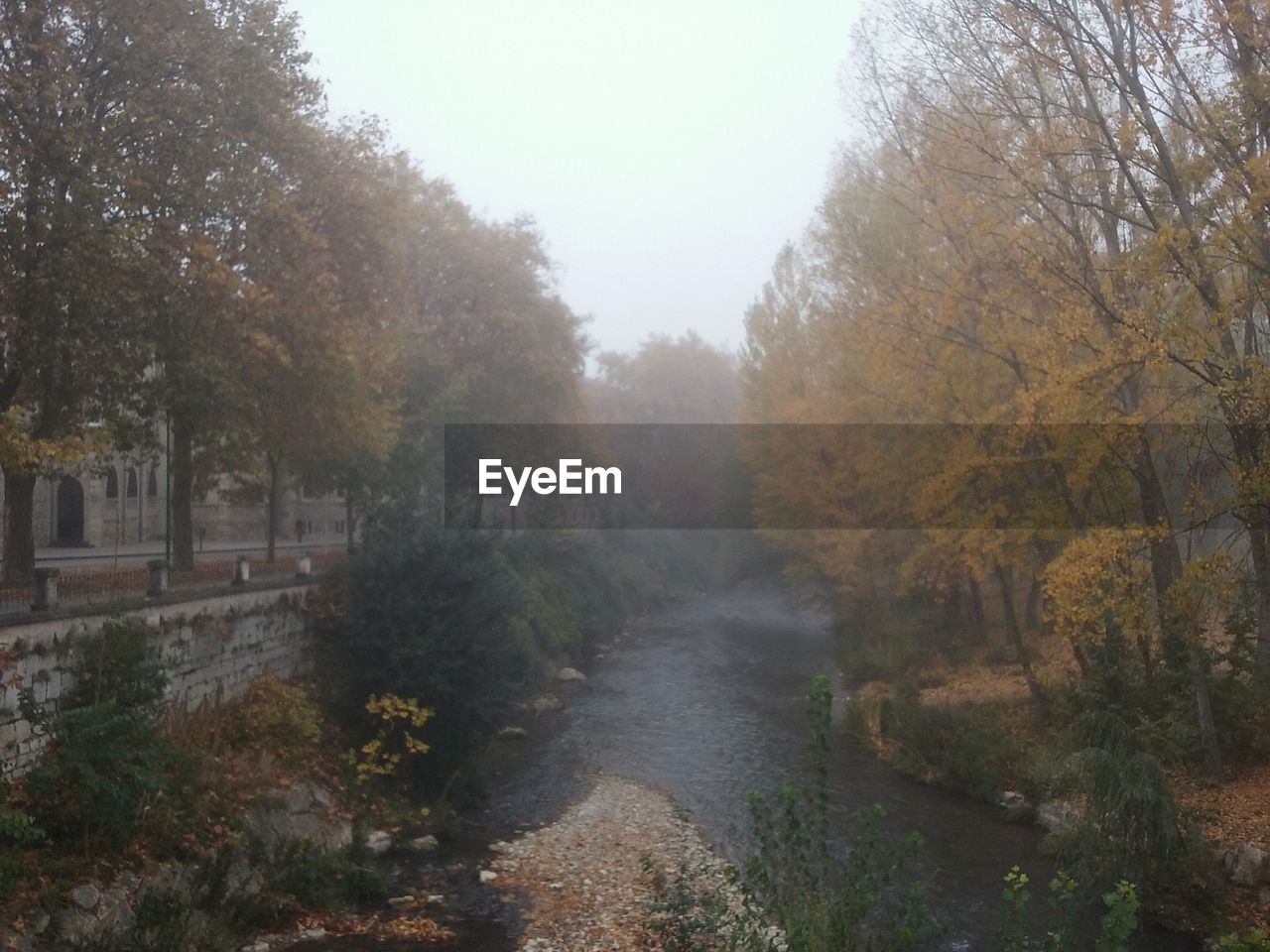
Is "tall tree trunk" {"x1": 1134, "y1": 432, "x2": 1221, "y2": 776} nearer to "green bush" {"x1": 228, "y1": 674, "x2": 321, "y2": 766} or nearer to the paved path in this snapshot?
"green bush" {"x1": 228, "y1": 674, "x2": 321, "y2": 766}

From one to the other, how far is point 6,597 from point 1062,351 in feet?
42.7

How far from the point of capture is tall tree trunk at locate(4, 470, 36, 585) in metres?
15.3

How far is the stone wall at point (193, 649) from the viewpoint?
35.8ft

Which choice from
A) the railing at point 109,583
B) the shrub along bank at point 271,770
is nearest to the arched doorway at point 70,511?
the railing at point 109,583

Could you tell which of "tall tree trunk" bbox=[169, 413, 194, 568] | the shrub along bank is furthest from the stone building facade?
the shrub along bank

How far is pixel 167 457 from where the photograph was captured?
17.7 metres

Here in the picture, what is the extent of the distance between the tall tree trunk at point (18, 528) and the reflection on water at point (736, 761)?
7687 mm

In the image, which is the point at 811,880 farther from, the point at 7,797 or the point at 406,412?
the point at 406,412

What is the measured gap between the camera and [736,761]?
1919 cm

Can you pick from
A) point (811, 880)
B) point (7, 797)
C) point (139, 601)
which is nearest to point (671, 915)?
point (811, 880)

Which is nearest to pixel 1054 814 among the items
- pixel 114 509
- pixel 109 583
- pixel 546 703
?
pixel 546 703

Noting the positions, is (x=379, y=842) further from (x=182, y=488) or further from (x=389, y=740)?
(x=182, y=488)

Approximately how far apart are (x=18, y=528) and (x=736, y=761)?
11.8 metres
